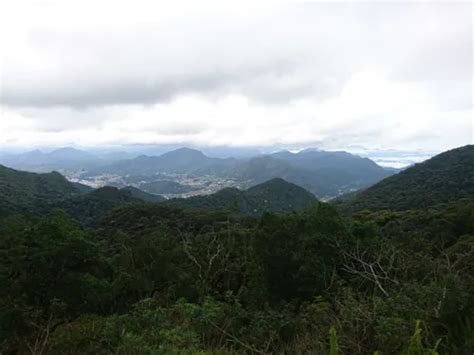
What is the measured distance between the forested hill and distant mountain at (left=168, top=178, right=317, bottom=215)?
20144mm

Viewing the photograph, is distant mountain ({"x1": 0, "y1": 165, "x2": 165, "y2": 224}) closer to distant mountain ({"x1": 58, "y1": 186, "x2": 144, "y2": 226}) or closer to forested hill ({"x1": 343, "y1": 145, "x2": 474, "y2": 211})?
distant mountain ({"x1": 58, "y1": 186, "x2": 144, "y2": 226})

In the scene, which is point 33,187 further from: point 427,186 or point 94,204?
point 427,186

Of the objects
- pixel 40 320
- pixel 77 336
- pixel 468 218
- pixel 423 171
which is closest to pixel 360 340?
pixel 77 336

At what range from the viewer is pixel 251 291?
1577 cm

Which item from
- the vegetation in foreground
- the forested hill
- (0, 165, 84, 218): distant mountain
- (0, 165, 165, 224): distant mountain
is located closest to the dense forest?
the vegetation in foreground

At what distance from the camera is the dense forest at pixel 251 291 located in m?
3.58

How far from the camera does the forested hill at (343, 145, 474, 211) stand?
215 ft

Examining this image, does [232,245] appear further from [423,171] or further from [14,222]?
[423,171]

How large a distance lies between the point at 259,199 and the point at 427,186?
5682 centimetres

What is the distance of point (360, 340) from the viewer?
349cm

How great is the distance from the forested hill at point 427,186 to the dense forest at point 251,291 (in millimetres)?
31976

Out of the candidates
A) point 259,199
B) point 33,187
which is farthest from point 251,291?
point 33,187

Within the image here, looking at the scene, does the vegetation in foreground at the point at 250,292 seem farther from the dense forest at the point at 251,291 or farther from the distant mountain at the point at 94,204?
the distant mountain at the point at 94,204

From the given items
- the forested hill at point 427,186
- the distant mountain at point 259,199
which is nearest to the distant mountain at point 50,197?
the distant mountain at point 259,199
